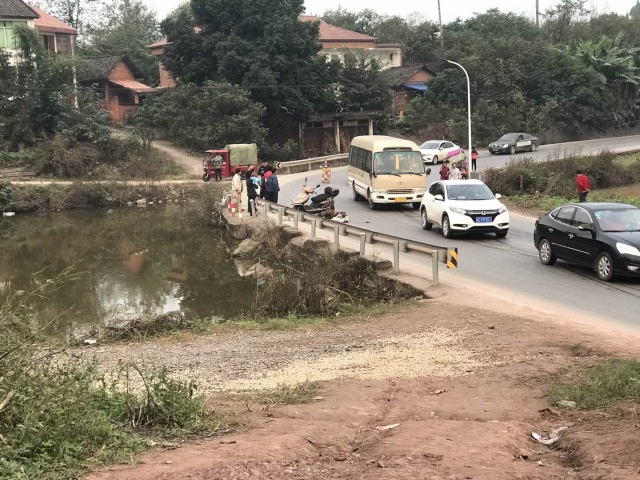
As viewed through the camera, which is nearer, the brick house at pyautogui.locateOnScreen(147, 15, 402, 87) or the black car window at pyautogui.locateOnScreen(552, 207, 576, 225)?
the black car window at pyautogui.locateOnScreen(552, 207, 576, 225)

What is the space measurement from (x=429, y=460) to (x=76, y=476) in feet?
9.05

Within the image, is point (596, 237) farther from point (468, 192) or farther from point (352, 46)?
point (352, 46)

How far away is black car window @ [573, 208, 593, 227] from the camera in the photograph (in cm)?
1680

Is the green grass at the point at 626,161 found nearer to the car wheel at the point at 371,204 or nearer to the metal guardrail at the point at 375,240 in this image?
the car wheel at the point at 371,204

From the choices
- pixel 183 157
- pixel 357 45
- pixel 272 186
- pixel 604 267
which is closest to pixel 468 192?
pixel 604 267

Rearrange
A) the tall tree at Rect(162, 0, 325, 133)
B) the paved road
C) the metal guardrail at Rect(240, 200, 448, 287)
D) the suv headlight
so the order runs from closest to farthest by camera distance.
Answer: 1. the paved road
2. the suv headlight
3. the metal guardrail at Rect(240, 200, 448, 287)
4. the tall tree at Rect(162, 0, 325, 133)

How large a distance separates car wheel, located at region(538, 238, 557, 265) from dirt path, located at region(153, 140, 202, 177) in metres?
32.4

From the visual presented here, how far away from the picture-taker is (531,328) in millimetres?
12609

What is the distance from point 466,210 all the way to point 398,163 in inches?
273

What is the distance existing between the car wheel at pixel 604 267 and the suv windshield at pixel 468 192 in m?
6.63

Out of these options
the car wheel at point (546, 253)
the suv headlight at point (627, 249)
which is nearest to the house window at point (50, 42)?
the car wheel at point (546, 253)

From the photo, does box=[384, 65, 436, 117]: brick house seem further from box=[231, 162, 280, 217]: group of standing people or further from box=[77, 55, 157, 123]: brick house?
box=[231, 162, 280, 217]: group of standing people

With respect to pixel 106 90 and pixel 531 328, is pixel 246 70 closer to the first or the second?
pixel 106 90

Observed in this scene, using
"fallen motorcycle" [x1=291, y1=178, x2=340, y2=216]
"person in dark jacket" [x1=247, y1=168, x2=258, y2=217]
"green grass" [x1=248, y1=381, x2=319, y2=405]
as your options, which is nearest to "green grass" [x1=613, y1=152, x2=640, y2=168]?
"fallen motorcycle" [x1=291, y1=178, x2=340, y2=216]
